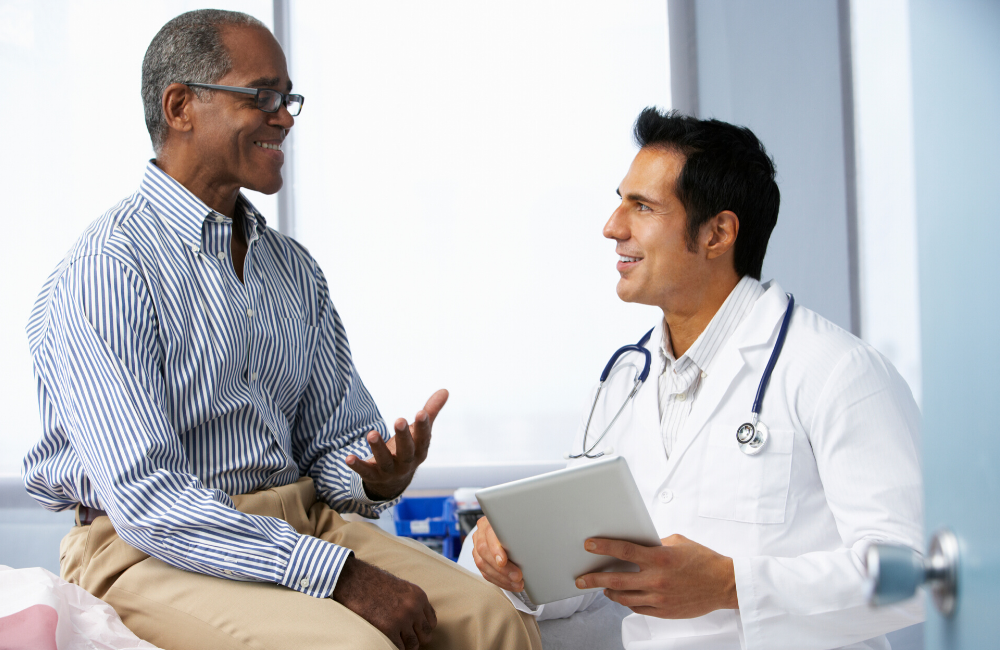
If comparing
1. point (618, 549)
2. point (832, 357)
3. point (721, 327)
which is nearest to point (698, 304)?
point (721, 327)

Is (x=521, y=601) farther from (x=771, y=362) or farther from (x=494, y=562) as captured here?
(x=771, y=362)

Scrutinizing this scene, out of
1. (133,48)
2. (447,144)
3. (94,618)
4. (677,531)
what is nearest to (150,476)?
(94,618)

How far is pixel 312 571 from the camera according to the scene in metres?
1.25

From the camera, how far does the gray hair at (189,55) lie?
4.90 ft

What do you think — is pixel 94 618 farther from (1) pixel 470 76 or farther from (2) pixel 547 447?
(1) pixel 470 76

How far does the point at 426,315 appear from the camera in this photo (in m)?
3.05

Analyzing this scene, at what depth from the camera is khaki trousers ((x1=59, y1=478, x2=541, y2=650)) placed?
119cm

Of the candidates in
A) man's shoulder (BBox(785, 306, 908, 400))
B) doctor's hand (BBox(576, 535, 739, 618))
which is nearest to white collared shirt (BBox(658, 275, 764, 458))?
man's shoulder (BBox(785, 306, 908, 400))

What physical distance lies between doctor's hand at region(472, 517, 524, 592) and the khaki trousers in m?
0.06

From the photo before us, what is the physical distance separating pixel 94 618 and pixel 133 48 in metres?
2.46

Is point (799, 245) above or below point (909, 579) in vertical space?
above

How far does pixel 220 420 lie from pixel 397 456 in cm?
32

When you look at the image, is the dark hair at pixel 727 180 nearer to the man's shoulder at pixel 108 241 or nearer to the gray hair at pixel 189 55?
the gray hair at pixel 189 55

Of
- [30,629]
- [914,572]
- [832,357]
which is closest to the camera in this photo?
[914,572]
